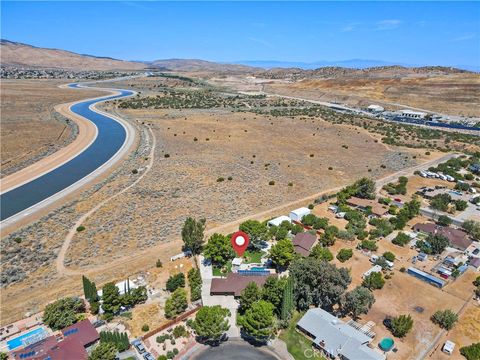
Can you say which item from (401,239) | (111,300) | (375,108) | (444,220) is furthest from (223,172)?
(375,108)

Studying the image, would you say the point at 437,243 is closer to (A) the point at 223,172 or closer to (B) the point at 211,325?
(B) the point at 211,325

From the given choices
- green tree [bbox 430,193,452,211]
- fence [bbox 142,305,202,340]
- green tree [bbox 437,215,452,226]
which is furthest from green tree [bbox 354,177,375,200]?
fence [bbox 142,305,202,340]

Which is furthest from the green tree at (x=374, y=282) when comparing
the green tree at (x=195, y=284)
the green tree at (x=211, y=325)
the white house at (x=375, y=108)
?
the white house at (x=375, y=108)

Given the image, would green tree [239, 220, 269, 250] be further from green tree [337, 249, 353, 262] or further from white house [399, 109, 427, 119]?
white house [399, 109, 427, 119]

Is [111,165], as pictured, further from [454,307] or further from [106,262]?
[454,307]

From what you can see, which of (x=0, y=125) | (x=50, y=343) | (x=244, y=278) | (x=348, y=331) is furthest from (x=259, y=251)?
(x=0, y=125)
